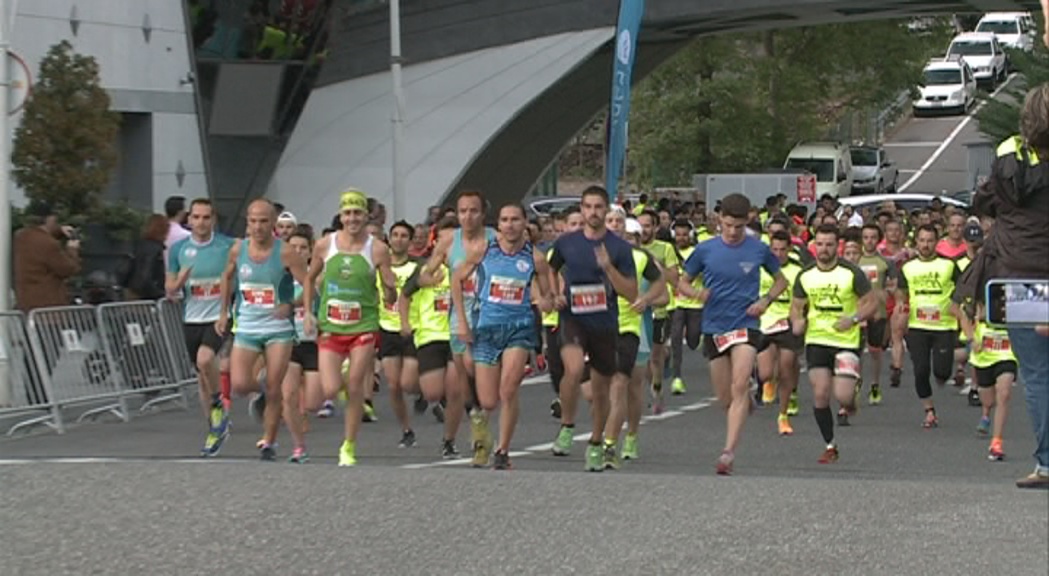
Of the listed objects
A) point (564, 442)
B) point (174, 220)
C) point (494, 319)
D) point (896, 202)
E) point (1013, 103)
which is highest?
point (1013, 103)

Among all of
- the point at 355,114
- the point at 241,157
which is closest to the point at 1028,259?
the point at 241,157

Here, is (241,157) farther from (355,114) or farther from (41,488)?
(41,488)

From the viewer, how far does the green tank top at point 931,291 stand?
1939 cm

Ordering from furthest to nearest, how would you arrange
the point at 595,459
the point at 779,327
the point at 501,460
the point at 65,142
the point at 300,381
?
the point at 65,142 → the point at 779,327 → the point at 300,381 → the point at 595,459 → the point at 501,460

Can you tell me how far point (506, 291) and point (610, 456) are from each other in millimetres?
1377

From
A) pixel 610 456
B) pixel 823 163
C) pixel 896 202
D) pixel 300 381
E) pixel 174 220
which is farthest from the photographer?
pixel 823 163

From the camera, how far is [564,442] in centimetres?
1577

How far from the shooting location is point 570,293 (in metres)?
14.7

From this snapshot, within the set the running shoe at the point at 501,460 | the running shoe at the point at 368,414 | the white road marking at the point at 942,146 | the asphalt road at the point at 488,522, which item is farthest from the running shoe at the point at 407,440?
the white road marking at the point at 942,146

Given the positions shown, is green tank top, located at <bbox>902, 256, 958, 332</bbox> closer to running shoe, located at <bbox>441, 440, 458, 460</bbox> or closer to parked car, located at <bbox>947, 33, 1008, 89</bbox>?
running shoe, located at <bbox>441, 440, 458, 460</bbox>

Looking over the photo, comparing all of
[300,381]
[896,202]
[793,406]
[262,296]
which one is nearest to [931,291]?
[793,406]

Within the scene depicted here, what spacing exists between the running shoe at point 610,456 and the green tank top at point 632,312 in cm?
91

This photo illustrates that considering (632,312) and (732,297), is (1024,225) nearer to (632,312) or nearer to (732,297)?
(732,297)

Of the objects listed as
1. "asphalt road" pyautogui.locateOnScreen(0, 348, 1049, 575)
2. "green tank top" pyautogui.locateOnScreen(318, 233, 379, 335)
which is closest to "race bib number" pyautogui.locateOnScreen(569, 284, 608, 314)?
"green tank top" pyautogui.locateOnScreen(318, 233, 379, 335)
